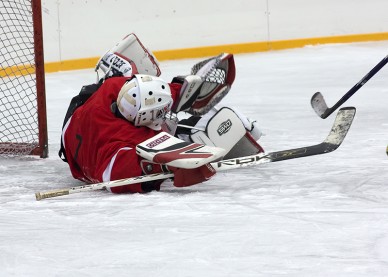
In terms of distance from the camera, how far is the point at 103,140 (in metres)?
3.11

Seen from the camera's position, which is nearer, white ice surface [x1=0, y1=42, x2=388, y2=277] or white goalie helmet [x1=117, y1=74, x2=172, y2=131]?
white ice surface [x1=0, y1=42, x2=388, y2=277]

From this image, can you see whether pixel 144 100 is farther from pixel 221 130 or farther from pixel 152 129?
pixel 221 130

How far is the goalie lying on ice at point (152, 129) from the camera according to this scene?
294 centimetres

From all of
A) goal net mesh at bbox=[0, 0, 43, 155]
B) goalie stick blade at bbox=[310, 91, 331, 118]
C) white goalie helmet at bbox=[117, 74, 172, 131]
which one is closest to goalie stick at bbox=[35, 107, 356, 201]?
white goalie helmet at bbox=[117, 74, 172, 131]

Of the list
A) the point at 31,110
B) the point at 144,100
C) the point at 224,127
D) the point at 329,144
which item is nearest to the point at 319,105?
the point at 224,127

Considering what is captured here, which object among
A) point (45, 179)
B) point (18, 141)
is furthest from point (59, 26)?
point (45, 179)

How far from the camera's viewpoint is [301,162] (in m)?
3.62

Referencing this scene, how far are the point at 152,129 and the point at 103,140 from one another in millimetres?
199

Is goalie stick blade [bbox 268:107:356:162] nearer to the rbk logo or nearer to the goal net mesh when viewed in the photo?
the rbk logo

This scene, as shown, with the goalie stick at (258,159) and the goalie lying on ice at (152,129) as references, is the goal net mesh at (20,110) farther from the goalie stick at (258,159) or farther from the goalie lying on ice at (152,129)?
the goalie stick at (258,159)

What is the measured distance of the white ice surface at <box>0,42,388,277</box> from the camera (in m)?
2.08

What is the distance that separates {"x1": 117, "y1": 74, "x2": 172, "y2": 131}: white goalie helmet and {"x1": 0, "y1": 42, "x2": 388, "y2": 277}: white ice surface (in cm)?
28

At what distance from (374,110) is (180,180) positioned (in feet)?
7.94

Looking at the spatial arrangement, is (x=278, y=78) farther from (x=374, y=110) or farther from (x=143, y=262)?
(x=143, y=262)
